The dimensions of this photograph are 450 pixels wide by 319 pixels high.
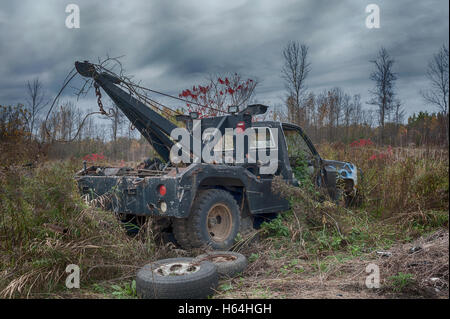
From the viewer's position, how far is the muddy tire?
4492 mm

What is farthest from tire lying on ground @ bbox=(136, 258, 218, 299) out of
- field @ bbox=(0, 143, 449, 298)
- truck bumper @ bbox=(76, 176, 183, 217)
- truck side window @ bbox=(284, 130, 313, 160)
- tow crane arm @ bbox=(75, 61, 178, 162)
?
truck side window @ bbox=(284, 130, 313, 160)

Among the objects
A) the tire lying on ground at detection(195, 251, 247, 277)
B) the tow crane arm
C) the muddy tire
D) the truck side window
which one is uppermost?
the tow crane arm

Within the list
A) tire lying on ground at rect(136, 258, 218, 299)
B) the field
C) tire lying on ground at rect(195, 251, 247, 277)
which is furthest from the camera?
tire lying on ground at rect(195, 251, 247, 277)

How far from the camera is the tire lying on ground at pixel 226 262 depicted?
12.7ft

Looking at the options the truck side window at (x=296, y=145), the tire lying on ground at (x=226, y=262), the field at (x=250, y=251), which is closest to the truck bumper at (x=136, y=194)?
the field at (x=250, y=251)

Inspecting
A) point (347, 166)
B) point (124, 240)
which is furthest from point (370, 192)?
point (124, 240)

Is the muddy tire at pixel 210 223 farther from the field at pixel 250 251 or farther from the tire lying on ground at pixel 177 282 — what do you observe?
the tire lying on ground at pixel 177 282

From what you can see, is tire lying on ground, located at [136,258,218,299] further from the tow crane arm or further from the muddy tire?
the tow crane arm

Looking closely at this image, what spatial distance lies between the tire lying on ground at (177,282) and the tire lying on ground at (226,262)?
297mm

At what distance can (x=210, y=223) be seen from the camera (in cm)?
484

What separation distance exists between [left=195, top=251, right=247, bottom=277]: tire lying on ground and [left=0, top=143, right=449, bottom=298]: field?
0.35 ft

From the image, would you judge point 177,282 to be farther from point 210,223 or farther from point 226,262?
point 210,223

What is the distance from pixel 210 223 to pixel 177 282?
5.53ft
